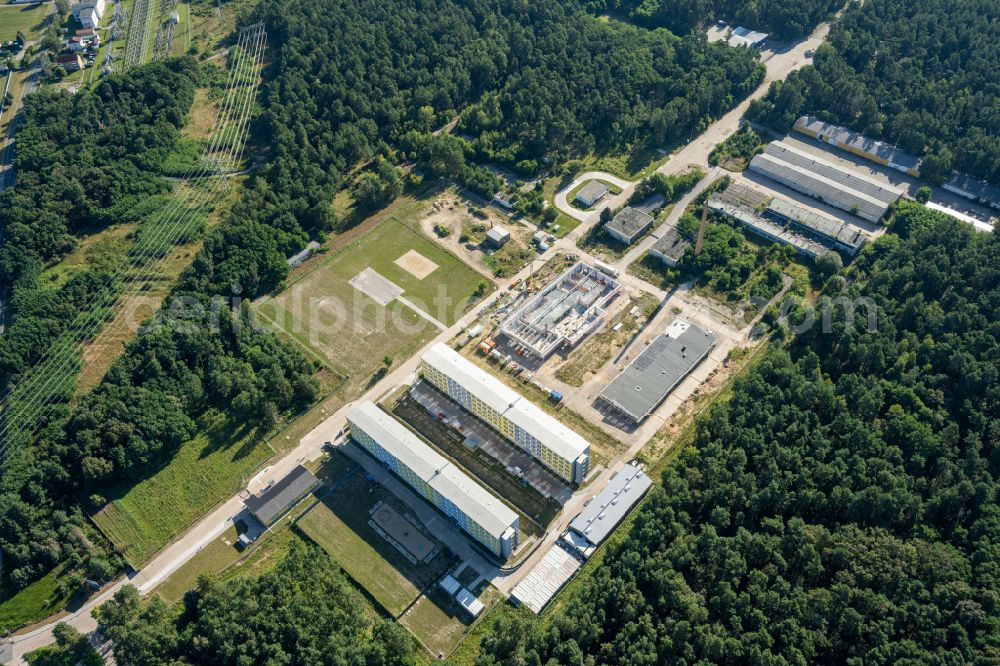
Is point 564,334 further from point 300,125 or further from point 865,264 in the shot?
point 300,125

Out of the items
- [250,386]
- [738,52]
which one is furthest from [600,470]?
[738,52]

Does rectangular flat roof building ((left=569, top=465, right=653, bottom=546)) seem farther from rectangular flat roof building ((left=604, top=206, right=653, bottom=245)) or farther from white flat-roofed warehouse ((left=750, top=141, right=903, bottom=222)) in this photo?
white flat-roofed warehouse ((left=750, top=141, right=903, bottom=222))

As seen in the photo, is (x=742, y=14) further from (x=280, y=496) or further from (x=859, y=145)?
(x=280, y=496)

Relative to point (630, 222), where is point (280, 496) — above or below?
below

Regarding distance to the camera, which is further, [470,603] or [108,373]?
[108,373]

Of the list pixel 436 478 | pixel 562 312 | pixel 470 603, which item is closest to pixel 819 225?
pixel 562 312

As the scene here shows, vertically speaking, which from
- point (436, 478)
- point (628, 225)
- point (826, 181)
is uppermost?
point (826, 181)

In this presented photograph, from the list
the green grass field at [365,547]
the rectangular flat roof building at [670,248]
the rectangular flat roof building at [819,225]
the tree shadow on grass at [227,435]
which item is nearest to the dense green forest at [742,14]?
the rectangular flat roof building at [819,225]

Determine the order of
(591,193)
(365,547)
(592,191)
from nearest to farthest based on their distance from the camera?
(365,547) < (591,193) < (592,191)
